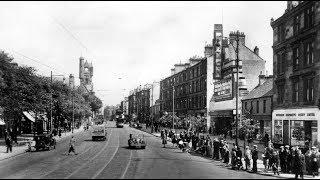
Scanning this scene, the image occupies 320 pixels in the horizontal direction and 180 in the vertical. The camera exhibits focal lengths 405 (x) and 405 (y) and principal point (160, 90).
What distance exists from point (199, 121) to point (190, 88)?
28474mm

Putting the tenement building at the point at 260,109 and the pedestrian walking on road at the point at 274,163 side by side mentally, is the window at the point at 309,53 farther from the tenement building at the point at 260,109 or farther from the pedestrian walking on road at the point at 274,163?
the pedestrian walking on road at the point at 274,163

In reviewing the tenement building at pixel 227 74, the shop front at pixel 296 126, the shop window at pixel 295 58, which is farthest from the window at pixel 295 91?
the tenement building at pixel 227 74

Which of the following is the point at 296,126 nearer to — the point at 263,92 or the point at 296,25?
the point at 296,25

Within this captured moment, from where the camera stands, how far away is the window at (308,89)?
3497cm

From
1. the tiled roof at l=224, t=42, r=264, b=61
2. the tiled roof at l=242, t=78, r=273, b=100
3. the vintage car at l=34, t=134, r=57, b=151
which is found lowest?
the vintage car at l=34, t=134, r=57, b=151

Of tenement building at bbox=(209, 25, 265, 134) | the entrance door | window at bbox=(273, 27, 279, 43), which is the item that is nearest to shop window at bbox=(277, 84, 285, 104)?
the entrance door

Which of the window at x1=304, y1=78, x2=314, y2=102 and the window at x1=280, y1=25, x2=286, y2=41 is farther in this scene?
the window at x1=280, y1=25, x2=286, y2=41

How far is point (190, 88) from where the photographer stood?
85.1 meters

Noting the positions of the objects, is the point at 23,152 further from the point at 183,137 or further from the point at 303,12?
the point at 303,12

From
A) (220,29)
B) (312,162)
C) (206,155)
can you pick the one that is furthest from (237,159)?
(220,29)

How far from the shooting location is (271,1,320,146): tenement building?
34125 millimetres

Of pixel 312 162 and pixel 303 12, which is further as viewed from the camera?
pixel 303 12

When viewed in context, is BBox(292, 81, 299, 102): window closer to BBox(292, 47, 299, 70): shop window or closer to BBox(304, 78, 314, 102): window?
BBox(292, 47, 299, 70): shop window

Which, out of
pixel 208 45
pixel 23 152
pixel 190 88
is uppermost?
pixel 208 45
